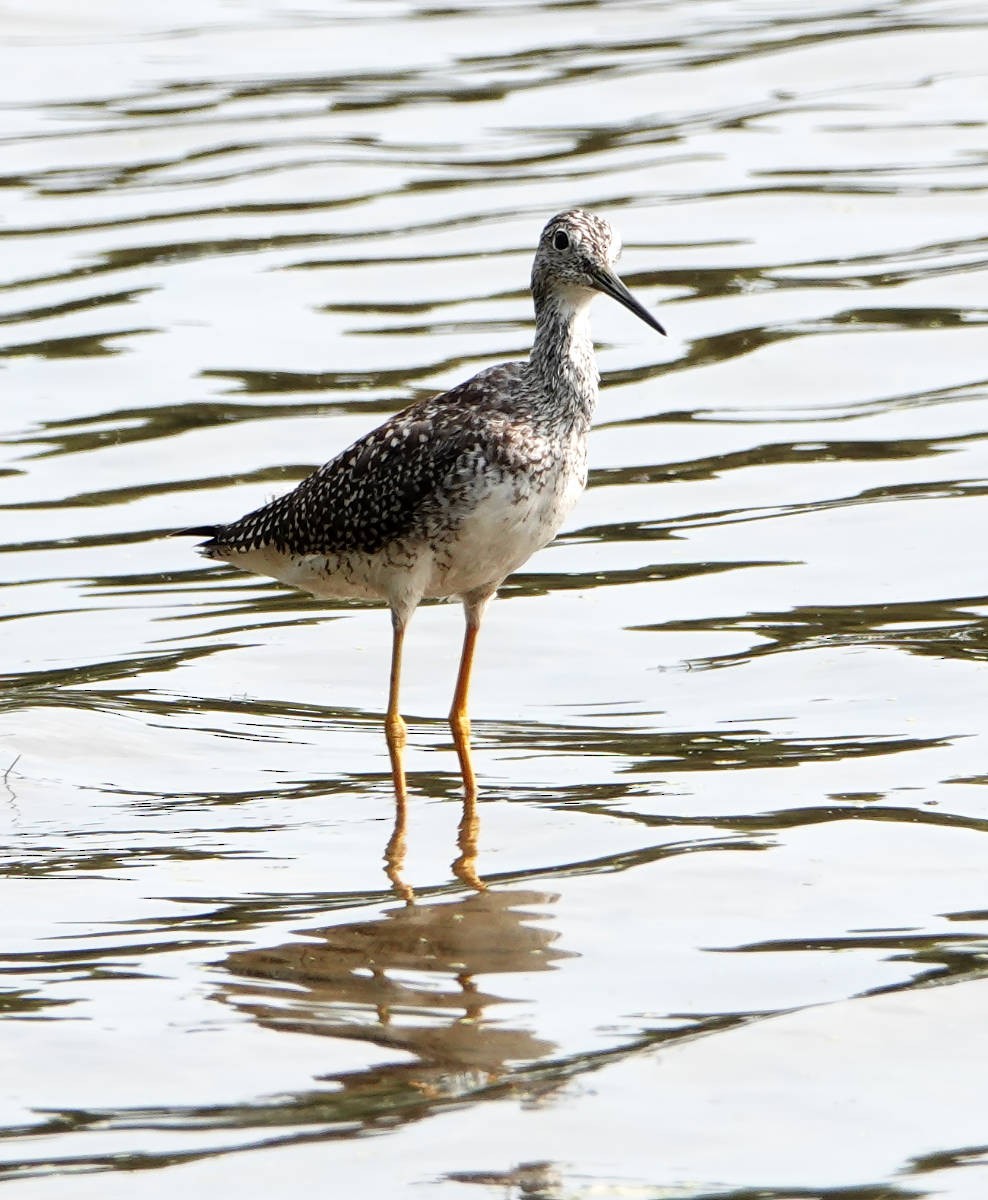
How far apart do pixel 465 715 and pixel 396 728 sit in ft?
1.16

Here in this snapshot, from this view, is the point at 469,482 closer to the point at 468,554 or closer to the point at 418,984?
the point at 468,554

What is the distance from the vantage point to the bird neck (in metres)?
9.74

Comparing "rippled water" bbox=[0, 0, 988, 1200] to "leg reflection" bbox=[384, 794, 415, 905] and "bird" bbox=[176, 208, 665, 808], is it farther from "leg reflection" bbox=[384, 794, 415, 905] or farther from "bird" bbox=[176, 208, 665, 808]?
"bird" bbox=[176, 208, 665, 808]

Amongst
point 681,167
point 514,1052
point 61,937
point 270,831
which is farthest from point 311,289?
point 514,1052

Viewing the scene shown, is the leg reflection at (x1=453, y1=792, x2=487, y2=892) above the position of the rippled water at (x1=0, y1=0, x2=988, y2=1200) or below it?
below

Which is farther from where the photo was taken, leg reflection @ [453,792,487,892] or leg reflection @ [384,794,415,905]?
leg reflection @ [453,792,487,892]

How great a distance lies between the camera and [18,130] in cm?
2008

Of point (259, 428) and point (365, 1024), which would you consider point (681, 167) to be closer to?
point (259, 428)

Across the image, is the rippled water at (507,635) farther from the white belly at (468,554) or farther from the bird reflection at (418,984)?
the white belly at (468,554)

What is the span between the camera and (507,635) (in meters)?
11.5

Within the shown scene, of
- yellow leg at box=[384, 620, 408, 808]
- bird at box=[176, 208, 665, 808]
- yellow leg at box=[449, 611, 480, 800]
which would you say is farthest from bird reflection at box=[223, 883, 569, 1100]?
bird at box=[176, 208, 665, 808]

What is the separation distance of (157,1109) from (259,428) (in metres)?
8.60

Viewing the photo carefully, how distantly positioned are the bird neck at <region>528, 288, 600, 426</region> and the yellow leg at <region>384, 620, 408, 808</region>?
1267mm

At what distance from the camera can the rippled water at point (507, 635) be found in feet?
20.6
